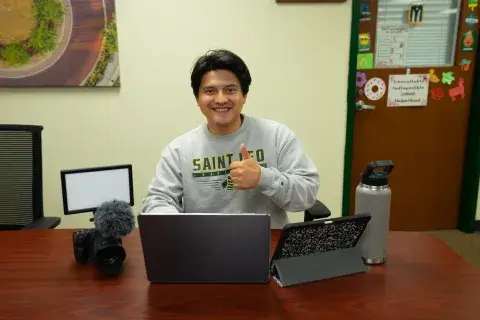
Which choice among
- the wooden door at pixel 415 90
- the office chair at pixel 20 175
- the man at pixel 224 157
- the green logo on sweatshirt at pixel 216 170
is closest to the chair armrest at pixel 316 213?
the man at pixel 224 157

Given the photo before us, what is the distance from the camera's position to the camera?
108cm

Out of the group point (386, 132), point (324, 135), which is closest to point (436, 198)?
point (386, 132)

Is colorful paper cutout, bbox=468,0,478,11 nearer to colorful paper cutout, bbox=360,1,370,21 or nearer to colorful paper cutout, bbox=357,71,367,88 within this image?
colorful paper cutout, bbox=360,1,370,21

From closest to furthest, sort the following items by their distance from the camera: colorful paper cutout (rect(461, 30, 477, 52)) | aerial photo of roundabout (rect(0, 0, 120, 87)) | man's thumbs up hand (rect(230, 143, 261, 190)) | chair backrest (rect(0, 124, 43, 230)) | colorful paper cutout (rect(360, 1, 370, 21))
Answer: man's thumbs up hand (rect(230, 143, 261, 190)) → chair backrest (rect(0, 124, 43, 230)) → aerial photo of roundabout (rect(0, 0, 120, 87)) → colorful paper cutout (rect(360, 1, 370, 21)) → colorful paper cutout (rect(461, 30, 477, 52))

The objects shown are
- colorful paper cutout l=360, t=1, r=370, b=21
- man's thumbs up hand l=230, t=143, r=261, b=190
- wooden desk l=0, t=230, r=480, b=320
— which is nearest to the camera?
wooden desk l=0, t=230, r=480, b=320

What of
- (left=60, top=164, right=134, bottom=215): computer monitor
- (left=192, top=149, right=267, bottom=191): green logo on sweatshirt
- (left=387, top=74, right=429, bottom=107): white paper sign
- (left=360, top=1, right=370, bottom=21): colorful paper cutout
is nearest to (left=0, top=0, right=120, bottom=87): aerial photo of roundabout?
(left=60, top=164, right=134, bottom=215): computer monitor

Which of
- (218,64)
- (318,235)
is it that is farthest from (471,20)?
(318,235)

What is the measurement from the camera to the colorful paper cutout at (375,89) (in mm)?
2732

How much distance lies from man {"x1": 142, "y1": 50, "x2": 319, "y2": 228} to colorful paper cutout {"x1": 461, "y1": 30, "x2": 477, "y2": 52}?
1.88 meters

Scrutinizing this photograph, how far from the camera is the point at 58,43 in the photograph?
2.42 metres

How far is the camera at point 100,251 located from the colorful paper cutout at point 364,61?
2097mm

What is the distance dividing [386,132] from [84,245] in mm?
2265

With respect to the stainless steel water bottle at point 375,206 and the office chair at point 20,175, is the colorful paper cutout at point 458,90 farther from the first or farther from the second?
the office chair at point 20,175

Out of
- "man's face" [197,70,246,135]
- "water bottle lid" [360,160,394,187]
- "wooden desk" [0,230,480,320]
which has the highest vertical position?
"man's face" [197,70,246,135]
